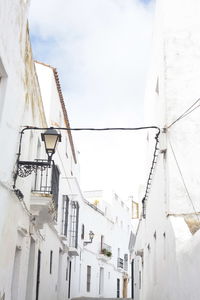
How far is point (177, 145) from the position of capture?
Result: 8.73 meters

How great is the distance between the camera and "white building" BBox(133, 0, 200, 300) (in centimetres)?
768

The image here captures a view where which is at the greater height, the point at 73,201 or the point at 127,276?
the point at 73,201

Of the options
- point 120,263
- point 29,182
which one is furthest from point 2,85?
point 120,263

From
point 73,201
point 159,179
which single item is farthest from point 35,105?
point 73,201

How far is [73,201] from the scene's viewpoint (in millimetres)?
20906

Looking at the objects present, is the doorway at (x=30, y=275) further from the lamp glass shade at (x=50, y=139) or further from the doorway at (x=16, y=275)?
the lamp glass shade at (x=50, y=139)

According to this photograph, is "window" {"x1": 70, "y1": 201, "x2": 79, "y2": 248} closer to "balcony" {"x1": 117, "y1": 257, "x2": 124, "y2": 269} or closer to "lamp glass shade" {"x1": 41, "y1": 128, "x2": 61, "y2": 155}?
"lamp glass shade" {"x1": 41, "y1": 128, "x2": 61, "y2": 155}

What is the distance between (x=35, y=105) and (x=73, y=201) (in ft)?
35.5

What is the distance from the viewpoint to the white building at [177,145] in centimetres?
768

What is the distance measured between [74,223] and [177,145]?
1326 centimetres

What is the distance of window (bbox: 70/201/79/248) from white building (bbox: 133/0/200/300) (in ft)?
33.5

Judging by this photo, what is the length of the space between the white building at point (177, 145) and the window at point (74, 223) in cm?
1021

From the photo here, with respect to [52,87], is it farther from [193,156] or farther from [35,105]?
[193,156]

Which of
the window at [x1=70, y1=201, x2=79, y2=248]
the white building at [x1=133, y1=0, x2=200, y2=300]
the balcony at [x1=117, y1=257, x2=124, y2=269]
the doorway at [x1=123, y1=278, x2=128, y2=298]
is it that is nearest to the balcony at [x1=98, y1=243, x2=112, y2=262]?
the balcony at [x1=117, y1=257, x2=124, y2=269]
